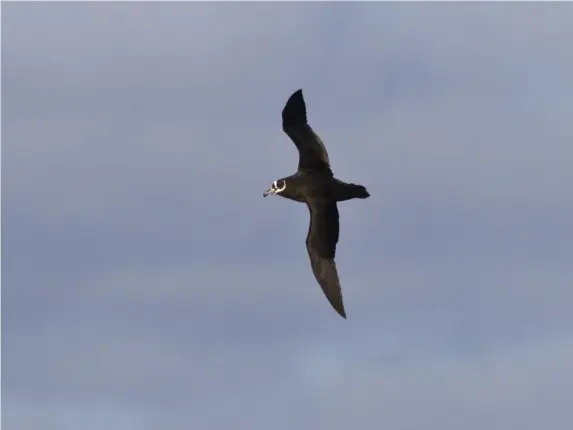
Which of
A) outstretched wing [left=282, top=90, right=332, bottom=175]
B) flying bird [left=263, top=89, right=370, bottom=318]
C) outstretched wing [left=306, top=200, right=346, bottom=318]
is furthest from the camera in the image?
outstretched wing [left=306, top=200, right=346, bottom=318]

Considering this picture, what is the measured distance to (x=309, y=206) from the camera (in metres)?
45.0

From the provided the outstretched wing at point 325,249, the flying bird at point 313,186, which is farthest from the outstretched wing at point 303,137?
the outstretched wing at point 325,249

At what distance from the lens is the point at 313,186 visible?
4462 centimetres

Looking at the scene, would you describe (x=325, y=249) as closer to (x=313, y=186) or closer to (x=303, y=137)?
(x=313, y=186)

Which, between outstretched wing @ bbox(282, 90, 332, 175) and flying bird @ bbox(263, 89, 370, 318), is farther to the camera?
outstretched wing @ bbox(282, 90, 332, 175)

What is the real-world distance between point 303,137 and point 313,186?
5.18 feet

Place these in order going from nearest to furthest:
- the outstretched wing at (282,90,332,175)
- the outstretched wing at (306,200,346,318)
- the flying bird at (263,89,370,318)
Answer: the flying bird at (263,89,370,318), the outstretched wing at (282,90,332,175), the outstretched wing at (306,200,346,318)

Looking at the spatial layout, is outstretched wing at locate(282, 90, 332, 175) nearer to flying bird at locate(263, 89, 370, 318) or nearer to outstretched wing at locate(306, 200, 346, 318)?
flying bird at locate(263, 89, 370, 318)

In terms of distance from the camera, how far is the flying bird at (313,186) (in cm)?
4450

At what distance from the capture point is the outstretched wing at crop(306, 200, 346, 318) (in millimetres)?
45219

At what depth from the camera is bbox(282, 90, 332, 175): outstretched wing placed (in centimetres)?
4494

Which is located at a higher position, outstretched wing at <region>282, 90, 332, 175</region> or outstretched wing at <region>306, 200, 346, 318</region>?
outstretched wing at <region>282, 90, 332, 175</region>

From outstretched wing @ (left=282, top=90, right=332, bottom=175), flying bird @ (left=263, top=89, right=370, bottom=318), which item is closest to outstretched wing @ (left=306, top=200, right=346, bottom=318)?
flying bird @ (left=263, top=89, right=370, bottom=318)

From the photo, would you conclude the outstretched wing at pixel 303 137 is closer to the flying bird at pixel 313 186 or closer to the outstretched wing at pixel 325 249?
the flying bird at pixel 313 186
